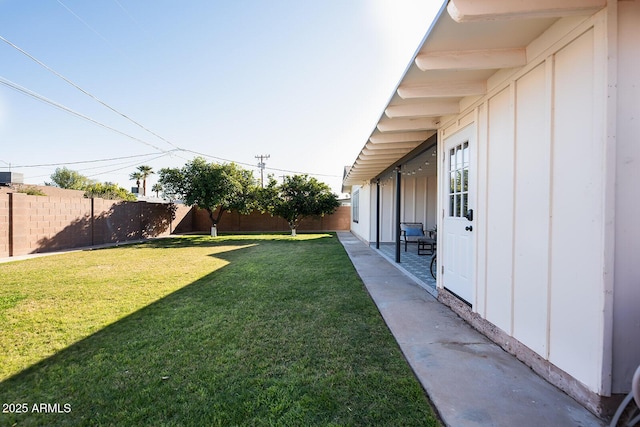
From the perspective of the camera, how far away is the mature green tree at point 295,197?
1561 cm

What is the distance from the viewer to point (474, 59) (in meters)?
2.47

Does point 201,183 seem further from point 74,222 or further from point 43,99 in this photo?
point 43,99

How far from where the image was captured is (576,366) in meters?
1.93

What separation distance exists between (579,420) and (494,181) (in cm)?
198

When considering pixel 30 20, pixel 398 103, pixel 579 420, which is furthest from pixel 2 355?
pixel 30 20

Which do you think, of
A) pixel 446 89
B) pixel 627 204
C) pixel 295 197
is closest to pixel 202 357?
pixel 627 204

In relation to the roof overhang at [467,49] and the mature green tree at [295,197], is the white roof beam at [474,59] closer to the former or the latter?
the roof overhang at [467,49]

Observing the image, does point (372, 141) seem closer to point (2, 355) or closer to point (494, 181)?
point (494, 181)

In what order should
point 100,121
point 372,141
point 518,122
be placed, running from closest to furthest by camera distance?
point 518,122 < point 372,141 < point 100,121

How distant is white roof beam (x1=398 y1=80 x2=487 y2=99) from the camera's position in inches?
121

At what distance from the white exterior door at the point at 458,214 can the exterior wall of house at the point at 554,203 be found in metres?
0.43

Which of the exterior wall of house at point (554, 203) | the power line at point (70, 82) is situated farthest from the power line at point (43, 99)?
the exterior wall of house at point (554, 203)

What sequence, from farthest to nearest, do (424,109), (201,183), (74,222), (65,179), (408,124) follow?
(65,179)
(201,183)
(74,222)
(408,124)
(424,109)

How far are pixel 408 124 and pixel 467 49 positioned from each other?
1.81 metres
